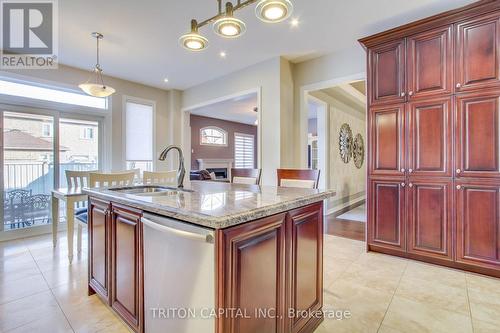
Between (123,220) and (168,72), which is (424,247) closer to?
(123,220)

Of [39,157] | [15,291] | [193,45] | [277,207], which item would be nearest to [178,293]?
[277,207]

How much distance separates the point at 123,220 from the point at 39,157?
3.49 metres

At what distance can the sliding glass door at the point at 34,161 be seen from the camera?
367 centimetres

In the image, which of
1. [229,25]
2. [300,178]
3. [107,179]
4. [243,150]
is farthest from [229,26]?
[243,150]

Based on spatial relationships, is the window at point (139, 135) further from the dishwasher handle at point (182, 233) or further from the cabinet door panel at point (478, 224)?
the cabinet door panel at point (478, 224)

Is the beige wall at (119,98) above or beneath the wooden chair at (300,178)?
above

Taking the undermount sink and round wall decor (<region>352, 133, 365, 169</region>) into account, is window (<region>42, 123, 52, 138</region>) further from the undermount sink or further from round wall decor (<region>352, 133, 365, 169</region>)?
round wall decor (<region>352, 133, 365, 169</region>)

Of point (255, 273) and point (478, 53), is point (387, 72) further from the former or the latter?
point (255, 273)

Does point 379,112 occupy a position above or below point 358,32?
below

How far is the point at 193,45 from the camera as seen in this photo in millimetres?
2098

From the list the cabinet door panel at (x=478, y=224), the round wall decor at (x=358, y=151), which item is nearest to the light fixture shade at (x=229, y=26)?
the cabinet door panel at (x=478, y=224)

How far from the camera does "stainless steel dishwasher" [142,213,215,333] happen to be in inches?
41.9

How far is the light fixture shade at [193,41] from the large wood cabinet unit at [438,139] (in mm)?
2002

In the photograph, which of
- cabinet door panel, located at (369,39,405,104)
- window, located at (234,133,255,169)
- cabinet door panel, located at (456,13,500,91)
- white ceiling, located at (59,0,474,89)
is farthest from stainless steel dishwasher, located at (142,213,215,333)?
window, located at (234,133,255,169)
